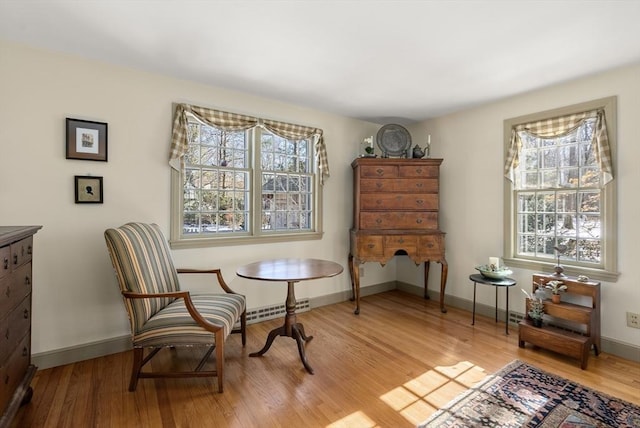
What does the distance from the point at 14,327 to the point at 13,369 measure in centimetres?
21

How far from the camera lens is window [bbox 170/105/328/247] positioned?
9.39 feet

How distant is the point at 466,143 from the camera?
3.62 m

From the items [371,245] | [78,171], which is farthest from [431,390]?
[78,171]

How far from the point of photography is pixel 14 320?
160 cm

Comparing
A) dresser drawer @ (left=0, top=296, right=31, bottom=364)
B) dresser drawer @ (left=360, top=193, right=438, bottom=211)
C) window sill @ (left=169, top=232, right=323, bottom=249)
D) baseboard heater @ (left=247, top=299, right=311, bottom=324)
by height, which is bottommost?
baseboard heater @ (left=247, top=299, right=311, bottom=324)

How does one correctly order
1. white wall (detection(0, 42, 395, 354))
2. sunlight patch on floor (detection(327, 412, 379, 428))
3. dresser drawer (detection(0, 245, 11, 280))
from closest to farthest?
dresser drawer (detection(0, 245, 11, 280)) < sunlight patch on floor (detection(327, 412, 379, 428)) < white wall (detection(0, 42, 395, 354))

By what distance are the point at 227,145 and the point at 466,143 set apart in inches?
107

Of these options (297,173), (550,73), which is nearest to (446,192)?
(550,73)

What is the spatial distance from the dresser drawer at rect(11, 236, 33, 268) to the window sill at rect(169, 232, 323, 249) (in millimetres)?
1014

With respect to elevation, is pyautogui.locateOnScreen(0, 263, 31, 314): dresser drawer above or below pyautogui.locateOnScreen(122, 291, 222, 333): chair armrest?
above

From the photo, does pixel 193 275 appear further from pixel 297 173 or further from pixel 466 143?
pixel 466 143

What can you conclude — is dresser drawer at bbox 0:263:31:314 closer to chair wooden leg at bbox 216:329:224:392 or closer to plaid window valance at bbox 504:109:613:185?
chair wooden leg at bbox 216:329:224:392

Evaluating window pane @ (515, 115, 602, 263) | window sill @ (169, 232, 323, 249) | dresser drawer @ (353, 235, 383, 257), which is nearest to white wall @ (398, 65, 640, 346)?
window pane @ (515, 115, 602, 263)

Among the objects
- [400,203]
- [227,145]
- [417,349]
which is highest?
[227,145]
